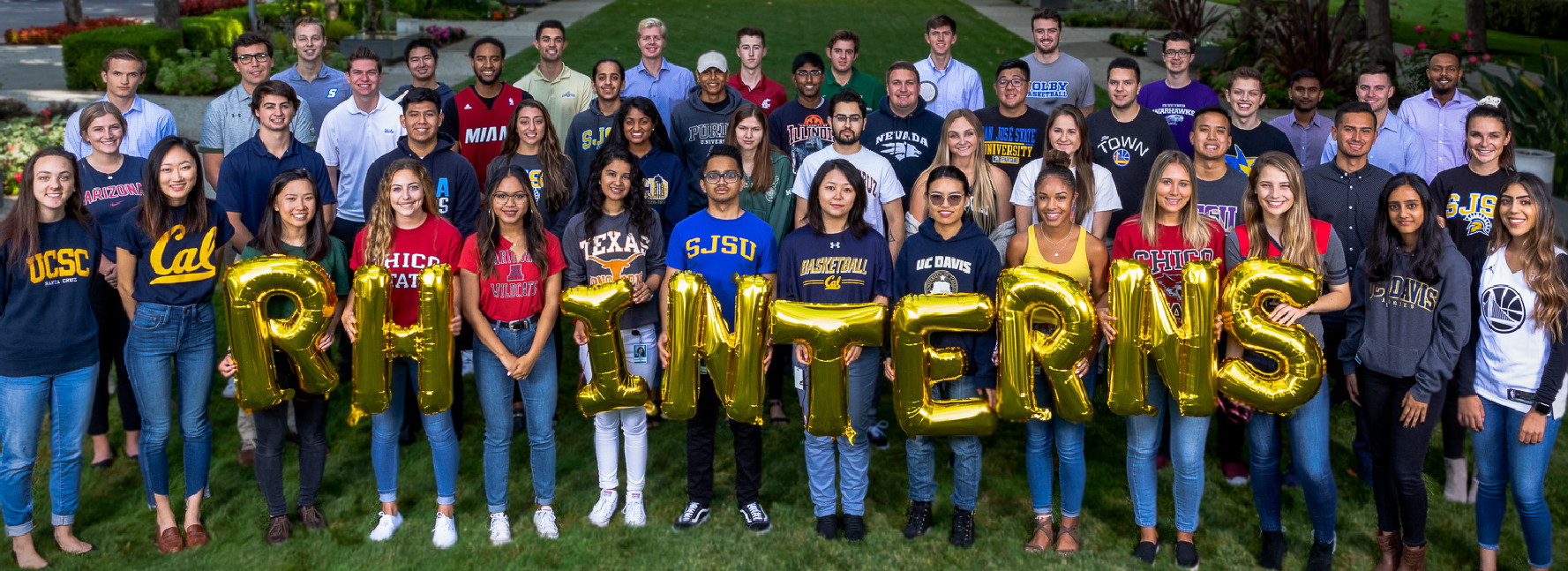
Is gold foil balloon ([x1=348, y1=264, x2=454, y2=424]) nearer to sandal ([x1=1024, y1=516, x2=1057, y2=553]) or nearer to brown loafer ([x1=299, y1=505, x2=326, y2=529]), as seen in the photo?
brown loafer ([x1=299, y1=505, x2=326, y2=529])

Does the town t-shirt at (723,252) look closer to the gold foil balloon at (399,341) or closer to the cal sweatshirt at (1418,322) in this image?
the gold foil balloon at (399,341)

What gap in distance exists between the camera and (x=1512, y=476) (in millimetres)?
4824

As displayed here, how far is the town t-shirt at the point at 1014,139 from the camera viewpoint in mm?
7027

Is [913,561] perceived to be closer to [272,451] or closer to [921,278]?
[921,278]

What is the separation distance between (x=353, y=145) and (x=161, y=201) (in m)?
1.79

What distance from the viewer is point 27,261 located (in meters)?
5.02

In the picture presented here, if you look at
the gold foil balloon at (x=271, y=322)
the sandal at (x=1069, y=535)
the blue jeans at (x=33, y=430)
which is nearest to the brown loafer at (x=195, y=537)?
Answer: the blue jeans at (x=33, y=430)

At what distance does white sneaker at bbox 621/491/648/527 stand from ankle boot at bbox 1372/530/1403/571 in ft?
11.9

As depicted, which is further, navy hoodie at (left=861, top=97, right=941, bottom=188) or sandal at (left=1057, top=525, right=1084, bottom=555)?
navy hoodie at (left=861, top=97, right=941, bottom=188)

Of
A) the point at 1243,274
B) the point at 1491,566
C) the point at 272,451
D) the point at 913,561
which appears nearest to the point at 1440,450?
the point at 1491,566

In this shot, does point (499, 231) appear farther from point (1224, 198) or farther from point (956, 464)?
point (1224, 198)

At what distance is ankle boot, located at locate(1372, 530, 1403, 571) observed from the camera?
5.23 meters

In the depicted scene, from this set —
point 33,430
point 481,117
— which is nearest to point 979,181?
point 481,117

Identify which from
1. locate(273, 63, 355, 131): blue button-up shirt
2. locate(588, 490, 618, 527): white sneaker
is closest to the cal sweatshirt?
locate(588, 490, 618, 527): white sneaker
